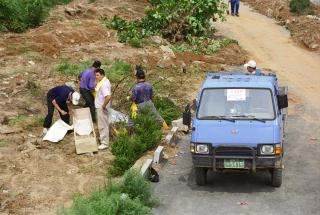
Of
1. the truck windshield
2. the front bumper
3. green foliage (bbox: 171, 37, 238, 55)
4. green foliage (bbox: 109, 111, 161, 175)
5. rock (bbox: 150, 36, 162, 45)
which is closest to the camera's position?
the front bumper

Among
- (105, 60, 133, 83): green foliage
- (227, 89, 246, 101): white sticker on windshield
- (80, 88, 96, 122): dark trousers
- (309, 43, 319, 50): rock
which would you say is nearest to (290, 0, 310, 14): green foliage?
(309, 43, 319, 50): rock

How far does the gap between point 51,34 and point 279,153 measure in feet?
43.9

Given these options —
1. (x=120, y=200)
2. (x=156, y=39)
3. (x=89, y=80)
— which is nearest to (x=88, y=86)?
(x=89, y=80)

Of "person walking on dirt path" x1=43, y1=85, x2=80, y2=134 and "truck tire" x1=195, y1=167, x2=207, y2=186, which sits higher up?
"person walking on dirt path" x1=43, y1=85, x2=80, y2=134

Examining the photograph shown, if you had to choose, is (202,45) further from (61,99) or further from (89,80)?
(61,99)

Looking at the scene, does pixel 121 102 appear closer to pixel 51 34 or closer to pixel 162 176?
pixel 162 176

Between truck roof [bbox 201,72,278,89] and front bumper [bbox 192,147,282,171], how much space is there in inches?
63.4

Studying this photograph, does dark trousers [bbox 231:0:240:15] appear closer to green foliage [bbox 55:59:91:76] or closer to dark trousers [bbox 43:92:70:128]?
green foliage [bbox 55:59:91:76]

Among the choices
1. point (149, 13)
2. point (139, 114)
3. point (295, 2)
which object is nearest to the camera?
point (139, 114)

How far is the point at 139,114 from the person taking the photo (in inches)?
528

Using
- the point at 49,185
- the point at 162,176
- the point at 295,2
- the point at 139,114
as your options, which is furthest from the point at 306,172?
the point at 295,2

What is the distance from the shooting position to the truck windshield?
35.0 ft

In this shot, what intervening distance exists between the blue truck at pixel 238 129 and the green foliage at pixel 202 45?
38.9ft

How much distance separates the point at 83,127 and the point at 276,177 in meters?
4.71
